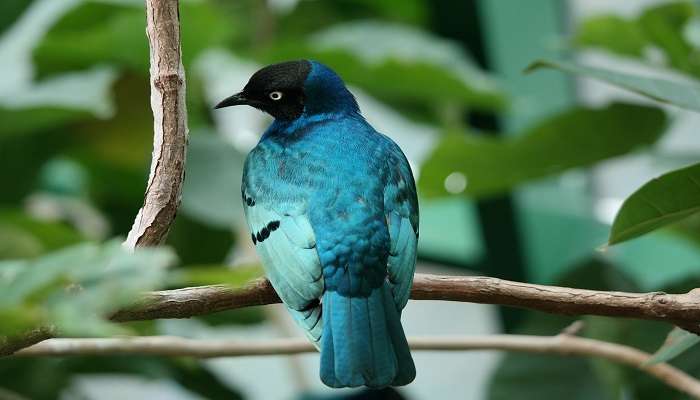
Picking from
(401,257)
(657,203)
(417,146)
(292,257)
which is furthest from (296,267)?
(417,146)

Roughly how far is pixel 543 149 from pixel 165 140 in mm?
1054

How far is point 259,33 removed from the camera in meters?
3.13

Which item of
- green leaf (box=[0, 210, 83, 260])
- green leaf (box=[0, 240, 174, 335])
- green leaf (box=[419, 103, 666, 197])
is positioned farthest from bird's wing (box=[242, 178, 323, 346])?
green leaf (box=[0, 210, 83, 260])

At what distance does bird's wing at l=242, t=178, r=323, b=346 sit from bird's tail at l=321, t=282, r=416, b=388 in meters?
0.02

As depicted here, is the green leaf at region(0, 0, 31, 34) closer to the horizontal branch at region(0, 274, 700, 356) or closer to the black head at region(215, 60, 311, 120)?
the black head at region(215, 60, 311, 120)

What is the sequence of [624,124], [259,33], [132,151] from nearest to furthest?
[624,124], [132,151], [259,33]

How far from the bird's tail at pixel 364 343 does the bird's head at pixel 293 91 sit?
0.40 meters

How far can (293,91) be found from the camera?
1.52 meters

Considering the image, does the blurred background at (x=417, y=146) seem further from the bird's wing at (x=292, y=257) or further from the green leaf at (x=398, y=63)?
the bird's wing at (x=292, y=257)

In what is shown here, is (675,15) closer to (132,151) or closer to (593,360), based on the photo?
(593,360)

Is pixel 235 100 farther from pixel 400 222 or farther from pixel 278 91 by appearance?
pixel 400 222

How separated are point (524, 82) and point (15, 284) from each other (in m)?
2.72

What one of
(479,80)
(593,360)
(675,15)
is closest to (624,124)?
(675,15)

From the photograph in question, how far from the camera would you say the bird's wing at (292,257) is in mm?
1206
